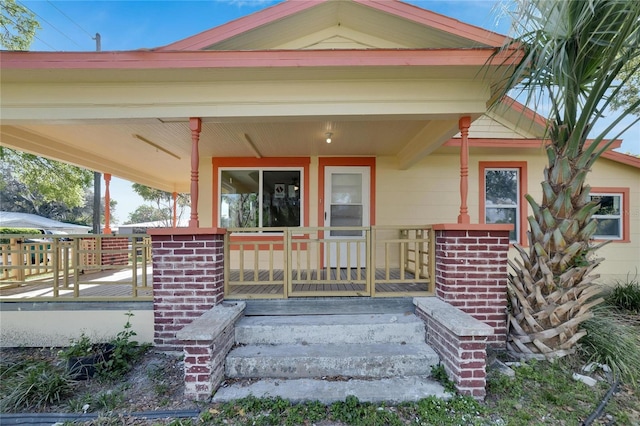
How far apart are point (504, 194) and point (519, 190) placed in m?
0.27

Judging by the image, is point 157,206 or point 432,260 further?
point 157,206

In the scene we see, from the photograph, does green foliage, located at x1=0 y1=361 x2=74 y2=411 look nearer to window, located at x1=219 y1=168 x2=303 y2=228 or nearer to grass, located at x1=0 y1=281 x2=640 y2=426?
grass, located at x1=0 y1=281 x2=640 y2=426

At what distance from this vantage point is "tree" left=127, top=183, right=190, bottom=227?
23.0 metres

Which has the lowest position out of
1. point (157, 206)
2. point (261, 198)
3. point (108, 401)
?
point (108, 401)

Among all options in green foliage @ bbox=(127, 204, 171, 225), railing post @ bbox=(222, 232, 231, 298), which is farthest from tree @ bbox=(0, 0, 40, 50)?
green foliage @ bbox=(127, 204, 171, 225)

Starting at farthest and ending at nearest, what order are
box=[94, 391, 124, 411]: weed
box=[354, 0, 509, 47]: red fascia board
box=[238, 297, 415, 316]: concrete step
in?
box=[238, 297, 415, 316]: concrete step → box=[354, 0, 509, 47]: red fascia board → box=[94, 391, 124, 411]: weed

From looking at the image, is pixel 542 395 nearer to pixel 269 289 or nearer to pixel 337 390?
pixel 337 390

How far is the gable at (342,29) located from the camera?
137 inches

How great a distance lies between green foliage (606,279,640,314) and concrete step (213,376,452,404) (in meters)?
4.29

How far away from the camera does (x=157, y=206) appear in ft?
106

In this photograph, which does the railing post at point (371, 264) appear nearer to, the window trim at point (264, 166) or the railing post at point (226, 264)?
the railing post at point (226, 264)

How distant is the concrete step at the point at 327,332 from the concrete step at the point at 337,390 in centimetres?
49

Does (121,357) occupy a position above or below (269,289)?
below

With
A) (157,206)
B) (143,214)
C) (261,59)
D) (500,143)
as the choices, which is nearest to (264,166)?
(261,59)
